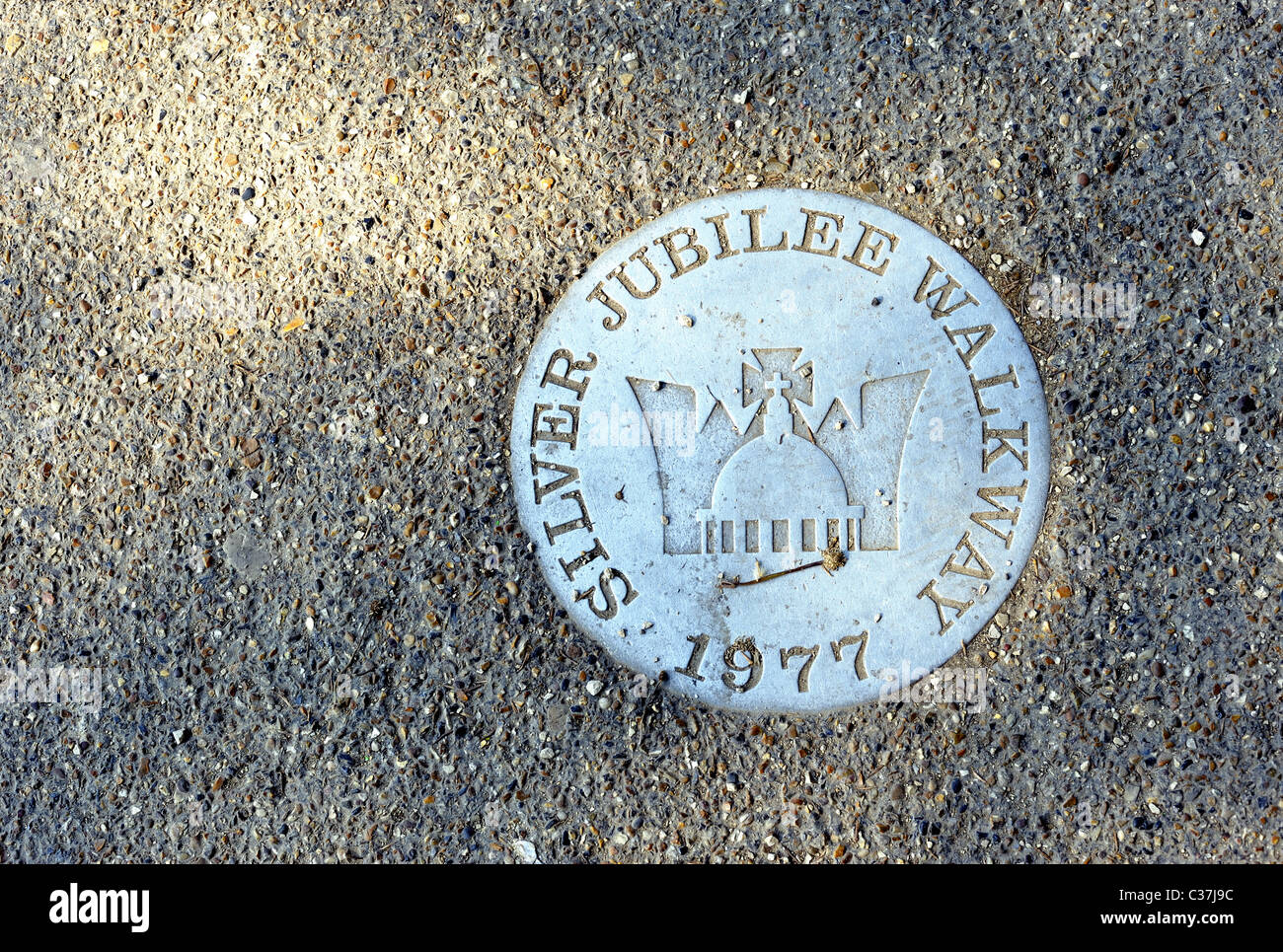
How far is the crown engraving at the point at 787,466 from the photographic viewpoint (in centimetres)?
223

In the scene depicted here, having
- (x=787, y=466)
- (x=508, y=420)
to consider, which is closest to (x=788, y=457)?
(x=787, y=466)

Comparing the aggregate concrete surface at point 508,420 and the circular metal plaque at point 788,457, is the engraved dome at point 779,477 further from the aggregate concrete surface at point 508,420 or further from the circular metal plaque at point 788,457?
the aggregate concrete surface at point 508,420

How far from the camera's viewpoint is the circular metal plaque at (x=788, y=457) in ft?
7.30

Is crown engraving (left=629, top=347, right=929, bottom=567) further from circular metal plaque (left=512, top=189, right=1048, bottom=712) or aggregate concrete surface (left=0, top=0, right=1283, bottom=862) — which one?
aggregate concrete surface (left=0, top=0, right=1283, bottom=862)

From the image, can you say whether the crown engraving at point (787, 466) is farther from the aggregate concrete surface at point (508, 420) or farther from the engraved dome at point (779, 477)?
the aggregate concrete surface at point (508, 420)

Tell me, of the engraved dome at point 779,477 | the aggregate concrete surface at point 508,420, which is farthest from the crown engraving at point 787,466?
the aggregate concrete surface at point 508,420

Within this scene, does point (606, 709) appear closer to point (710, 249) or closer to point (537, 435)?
point (537, 435)

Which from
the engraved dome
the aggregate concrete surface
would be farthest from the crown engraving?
the aggregate concrete surface

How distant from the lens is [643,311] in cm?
229

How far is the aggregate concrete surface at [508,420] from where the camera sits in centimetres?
222

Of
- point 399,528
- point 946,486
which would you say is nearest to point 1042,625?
point 946,486

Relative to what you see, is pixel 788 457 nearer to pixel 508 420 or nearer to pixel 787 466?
pixel 787 466

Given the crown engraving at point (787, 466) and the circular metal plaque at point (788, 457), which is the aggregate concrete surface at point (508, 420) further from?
the crown engraving at point (787, 466)

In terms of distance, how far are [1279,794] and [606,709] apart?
1.63 metres
